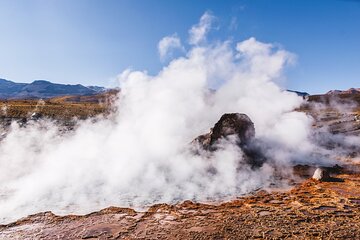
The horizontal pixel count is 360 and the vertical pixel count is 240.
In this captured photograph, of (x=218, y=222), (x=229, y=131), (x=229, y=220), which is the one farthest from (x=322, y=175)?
(x=218, y=222)

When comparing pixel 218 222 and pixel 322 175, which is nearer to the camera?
pixel 218 222

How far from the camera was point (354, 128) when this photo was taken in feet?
92.4

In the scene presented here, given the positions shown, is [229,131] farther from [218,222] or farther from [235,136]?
[218,222]

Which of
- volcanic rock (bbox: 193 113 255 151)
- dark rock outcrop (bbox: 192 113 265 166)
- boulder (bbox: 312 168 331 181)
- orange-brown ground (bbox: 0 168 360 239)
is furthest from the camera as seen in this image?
volcanic rock (bbox: 193 113 255 151)

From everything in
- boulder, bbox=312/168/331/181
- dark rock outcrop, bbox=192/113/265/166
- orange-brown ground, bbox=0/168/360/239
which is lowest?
orange-brown ground, bbox=0/168/360/239

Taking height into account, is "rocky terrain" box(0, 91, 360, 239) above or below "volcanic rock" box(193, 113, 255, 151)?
below

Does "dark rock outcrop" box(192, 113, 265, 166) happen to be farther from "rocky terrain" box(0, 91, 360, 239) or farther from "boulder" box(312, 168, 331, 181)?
"rocky terrain" box(0, 91, 360, 239)

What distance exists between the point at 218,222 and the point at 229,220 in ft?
1.23

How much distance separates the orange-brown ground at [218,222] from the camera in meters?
9.42

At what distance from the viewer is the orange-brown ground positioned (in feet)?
30.9

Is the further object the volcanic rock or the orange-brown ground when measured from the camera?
the volcanic rock

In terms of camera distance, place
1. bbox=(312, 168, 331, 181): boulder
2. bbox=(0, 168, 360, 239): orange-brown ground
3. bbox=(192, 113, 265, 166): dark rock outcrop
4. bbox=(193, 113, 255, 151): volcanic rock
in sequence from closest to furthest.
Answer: bbox=(0, 168, 360, 239): orange-brown ground, bbox=(312, 168, 331, 181): boulder, bbox=(192, 113, 265, 166): dark rock outcrop, bbox=(193, 113, 255, 151): volcanic rock

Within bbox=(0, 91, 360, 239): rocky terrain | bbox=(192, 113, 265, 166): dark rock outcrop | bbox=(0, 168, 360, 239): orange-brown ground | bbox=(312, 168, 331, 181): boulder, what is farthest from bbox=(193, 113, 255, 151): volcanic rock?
bbox=(0, 168, 360, 239): orange-brown ground

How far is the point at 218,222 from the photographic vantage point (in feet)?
33.9
